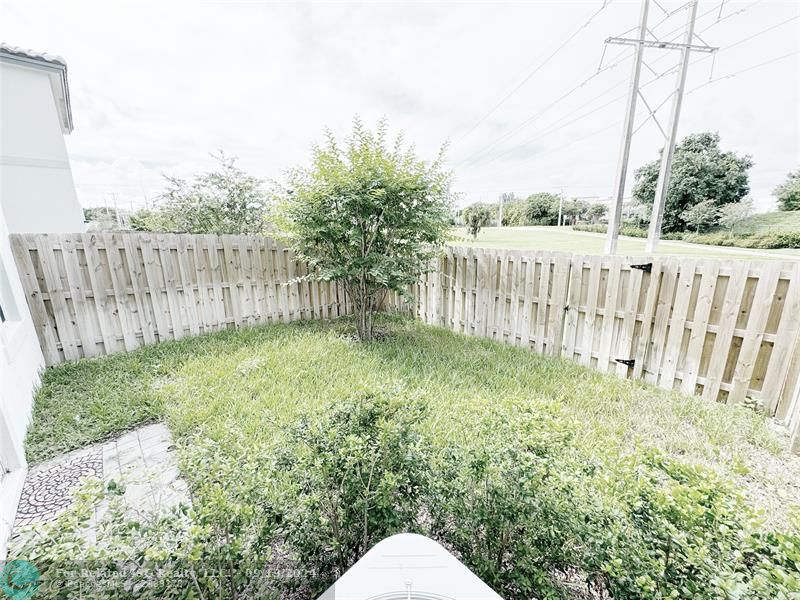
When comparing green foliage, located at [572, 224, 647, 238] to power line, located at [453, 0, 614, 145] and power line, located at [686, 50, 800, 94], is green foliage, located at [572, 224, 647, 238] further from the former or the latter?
power line, located at [453, 0, 614, 145]

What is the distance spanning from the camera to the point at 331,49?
4.54 m

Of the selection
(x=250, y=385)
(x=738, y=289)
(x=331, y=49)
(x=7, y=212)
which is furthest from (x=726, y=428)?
(x=7, y=212)

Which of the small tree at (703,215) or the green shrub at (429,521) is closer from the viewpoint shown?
the green shrub at (429,521)

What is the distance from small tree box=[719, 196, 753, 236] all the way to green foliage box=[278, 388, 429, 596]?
17.3 meters

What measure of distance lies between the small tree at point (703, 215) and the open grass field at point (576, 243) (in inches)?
58.7

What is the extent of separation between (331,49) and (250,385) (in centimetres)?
464

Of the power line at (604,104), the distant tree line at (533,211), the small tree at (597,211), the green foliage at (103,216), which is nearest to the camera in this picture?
the power line at (604,104)

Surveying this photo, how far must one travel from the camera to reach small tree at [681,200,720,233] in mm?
14820

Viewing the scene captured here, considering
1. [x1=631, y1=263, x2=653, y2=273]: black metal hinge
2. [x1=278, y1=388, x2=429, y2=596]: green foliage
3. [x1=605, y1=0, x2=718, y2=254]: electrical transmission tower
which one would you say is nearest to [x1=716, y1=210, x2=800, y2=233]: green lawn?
[x1=605, y1=0, x2=718, y2=254]: electrical transmission tower

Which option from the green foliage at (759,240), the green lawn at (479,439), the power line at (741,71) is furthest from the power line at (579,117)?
the green lawn at (479,439)

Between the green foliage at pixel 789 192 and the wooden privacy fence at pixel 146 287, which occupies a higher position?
the green foliage at pixel 789 192

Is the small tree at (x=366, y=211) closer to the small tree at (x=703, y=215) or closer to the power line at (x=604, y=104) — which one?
the power line at (x=604, y=104)

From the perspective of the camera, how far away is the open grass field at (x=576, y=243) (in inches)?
440

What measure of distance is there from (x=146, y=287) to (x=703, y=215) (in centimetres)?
2110
